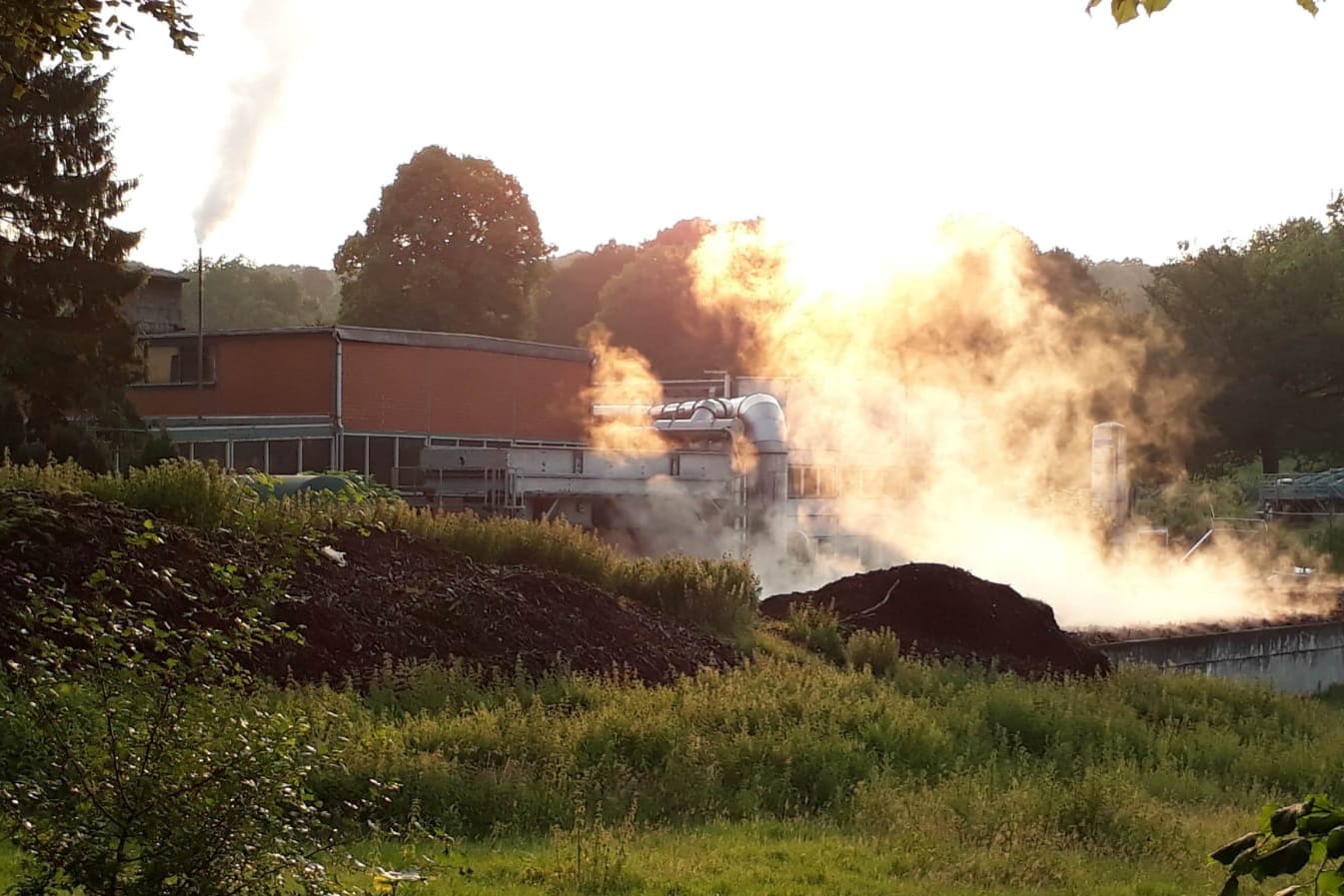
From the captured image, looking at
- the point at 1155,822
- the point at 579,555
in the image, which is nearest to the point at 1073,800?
the point at 1155,822

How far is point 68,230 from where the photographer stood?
1505 inches

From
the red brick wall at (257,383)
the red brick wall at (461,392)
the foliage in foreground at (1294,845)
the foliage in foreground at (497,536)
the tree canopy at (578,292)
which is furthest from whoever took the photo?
the tree canopy at (578,292)

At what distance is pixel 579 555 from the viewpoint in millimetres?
19547

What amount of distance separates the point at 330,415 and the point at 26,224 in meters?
8.51

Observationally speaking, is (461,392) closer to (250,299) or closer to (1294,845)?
A: (1294,845)

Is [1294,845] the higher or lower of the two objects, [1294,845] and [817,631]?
the higher

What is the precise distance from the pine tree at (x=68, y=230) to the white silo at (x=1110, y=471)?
2357 centimetres

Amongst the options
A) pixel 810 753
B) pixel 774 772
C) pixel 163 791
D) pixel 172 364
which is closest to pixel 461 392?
pixel 172 364

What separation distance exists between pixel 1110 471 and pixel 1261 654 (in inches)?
609

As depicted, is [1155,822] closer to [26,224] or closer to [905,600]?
[905,600]

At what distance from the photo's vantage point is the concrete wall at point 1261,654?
891 inches

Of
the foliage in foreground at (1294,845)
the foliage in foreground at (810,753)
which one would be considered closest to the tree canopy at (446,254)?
A: the foliage in foreground at (810,753)

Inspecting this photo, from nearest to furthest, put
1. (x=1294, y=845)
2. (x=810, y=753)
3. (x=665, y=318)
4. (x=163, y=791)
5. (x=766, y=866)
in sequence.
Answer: (x=1294, y=845), (x=163, y=791), (x=766, y=866), (x=810, y=753), (x=665, y=318)

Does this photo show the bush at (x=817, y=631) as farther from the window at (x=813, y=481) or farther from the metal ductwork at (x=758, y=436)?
the window at (x=813, y=481)
